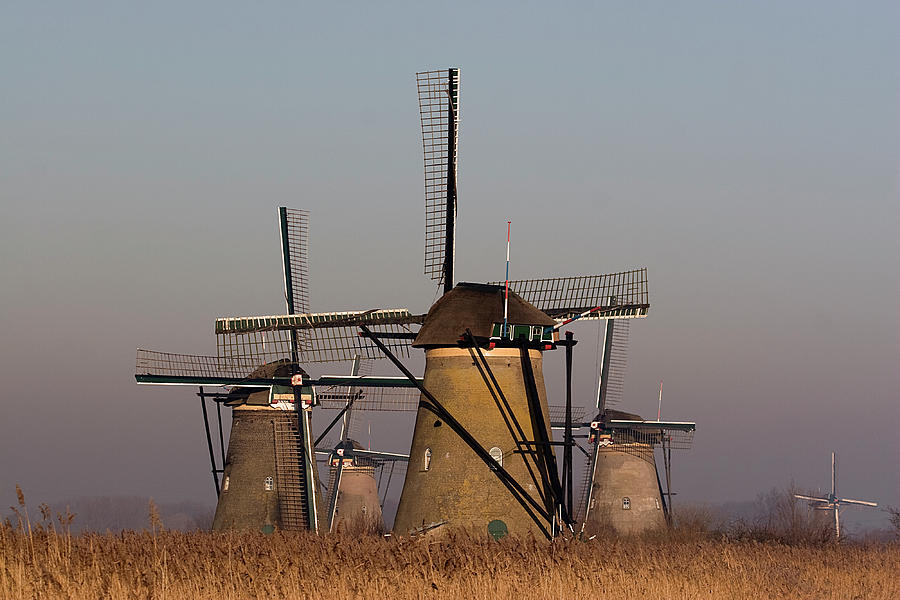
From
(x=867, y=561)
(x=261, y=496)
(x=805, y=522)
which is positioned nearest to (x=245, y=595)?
(x=867, y=561)

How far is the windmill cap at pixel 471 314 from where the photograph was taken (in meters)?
25.0

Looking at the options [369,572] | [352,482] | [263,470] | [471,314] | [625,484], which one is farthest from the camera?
[352,482]

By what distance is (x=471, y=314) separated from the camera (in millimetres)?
25125

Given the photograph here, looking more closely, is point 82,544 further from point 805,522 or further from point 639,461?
point 639,461

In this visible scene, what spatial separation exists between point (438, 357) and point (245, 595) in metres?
14.1

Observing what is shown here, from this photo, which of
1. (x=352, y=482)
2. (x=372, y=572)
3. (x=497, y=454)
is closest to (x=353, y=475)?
(x=352, y=482)

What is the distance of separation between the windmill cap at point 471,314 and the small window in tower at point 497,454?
2450mm

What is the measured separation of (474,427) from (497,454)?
2.51 ft

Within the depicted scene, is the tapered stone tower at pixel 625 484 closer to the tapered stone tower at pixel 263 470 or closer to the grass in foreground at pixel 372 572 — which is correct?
the tapered stone tower at pixel 263 470

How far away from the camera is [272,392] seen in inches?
1409

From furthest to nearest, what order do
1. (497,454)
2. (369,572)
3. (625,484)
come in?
1. (625,484)
2. (497,454)
3. (369,572)

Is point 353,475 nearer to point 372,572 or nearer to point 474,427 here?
point 474,427

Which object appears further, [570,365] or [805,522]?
[805,522]

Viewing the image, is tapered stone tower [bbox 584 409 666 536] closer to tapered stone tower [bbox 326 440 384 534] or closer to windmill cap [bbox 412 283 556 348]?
tapered stone tower [bbox 326 440 384 534]
